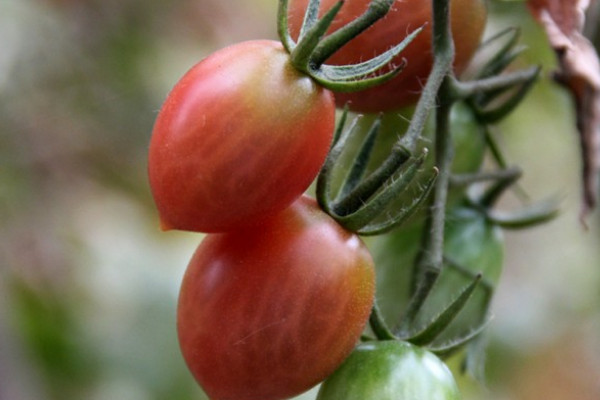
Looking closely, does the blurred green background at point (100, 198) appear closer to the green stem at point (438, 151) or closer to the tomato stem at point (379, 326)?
the green stem at point (438, 151)

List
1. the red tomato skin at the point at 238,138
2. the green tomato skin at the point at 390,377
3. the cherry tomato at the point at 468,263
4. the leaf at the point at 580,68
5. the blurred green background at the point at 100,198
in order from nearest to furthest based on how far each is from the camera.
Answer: the red tomato skin at the point at 238,138 → the green tomato skin at the point at 390,377 → the leaf at the point at 580,68 → the cherry tomato at the point at 468,263 → the blurred green background at the point at 100,198

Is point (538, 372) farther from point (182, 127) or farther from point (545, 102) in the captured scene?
point (182, 127)

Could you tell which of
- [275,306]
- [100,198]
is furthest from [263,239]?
[100,198]

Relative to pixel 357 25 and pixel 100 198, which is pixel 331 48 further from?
pixel 100 198

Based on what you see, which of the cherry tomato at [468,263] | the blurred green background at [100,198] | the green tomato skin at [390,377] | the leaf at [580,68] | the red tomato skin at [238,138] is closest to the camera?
the red tomato skin at [238,138]

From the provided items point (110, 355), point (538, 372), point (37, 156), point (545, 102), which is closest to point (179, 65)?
point (37, 156)

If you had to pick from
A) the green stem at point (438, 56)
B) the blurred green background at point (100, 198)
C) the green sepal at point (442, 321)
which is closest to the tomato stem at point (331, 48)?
the green stem at point (438, 56)

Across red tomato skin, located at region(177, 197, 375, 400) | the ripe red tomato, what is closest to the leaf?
the ripe red tomato
